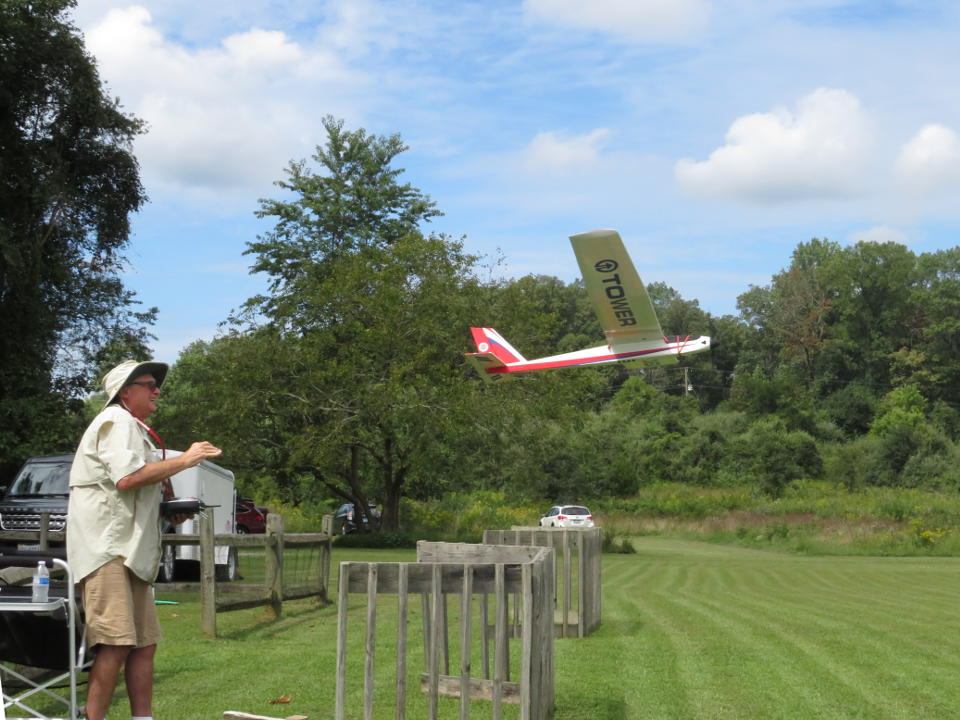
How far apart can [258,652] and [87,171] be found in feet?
84.6

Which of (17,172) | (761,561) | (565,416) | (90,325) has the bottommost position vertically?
(761,561)

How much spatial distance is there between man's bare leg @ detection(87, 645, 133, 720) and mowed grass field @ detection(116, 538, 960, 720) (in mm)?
1574

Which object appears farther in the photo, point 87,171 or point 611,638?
point 87,171

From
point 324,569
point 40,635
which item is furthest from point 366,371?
point 40,635

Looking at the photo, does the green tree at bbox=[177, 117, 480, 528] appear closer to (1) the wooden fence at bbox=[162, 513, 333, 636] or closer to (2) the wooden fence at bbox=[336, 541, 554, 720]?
(1) the wooden fence at bbox=[162, 513, 333, 636]

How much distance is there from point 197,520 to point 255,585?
3.26 metres

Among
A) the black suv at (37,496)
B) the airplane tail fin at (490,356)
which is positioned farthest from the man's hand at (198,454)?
the airplane tail fin at (490,356)

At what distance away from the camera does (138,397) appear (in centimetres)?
534

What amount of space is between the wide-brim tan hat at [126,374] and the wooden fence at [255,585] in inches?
195

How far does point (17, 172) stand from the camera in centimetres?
2922

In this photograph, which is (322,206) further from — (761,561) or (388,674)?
(388,674)

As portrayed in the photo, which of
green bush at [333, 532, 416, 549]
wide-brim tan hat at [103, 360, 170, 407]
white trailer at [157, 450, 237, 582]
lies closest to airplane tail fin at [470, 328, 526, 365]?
white trailer at [157, 450, 237, 582]

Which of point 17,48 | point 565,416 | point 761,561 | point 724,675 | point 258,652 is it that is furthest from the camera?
point 565,416

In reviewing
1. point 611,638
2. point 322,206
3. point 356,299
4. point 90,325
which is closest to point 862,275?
point 322,206
